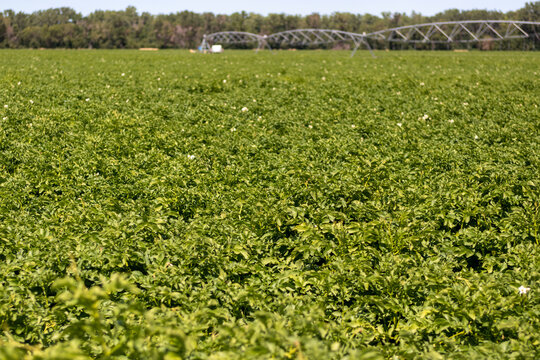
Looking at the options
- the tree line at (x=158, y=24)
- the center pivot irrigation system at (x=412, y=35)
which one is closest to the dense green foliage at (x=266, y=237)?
the center pivot irrigation system at (x=412, y=35)

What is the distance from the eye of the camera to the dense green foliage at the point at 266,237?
305 centimetres

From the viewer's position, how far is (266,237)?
4848 mm

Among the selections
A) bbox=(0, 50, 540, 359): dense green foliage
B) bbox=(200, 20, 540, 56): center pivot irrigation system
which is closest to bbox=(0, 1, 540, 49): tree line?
bbox=(200, 20, 540, 56): center pivot irrigation system

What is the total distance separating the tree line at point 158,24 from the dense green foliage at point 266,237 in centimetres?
12503

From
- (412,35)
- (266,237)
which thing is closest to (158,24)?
(412,35)

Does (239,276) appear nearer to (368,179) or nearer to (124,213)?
(124,213)

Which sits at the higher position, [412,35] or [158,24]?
[158,24]

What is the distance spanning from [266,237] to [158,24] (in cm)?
17709

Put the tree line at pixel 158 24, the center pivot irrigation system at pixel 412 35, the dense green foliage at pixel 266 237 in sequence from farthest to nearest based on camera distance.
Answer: the tree line at pixel 158 24 < the center pivot irrigation system at pixel 412 35 < the dense green foliage at pixel 266 237

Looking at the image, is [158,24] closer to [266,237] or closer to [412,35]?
[412,35]

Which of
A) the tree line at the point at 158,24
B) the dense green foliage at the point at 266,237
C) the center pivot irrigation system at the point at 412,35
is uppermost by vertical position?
the tree line at the point at 158,24

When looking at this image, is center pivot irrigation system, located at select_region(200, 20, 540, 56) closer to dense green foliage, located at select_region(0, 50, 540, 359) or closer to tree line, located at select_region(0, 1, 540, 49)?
tree line, located at select_region(0, 1, 540, 49)

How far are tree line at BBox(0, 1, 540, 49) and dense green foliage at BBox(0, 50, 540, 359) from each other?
12503cm

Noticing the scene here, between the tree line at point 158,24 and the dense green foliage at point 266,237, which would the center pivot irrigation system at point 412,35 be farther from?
the dense green foliage at point 266,237
